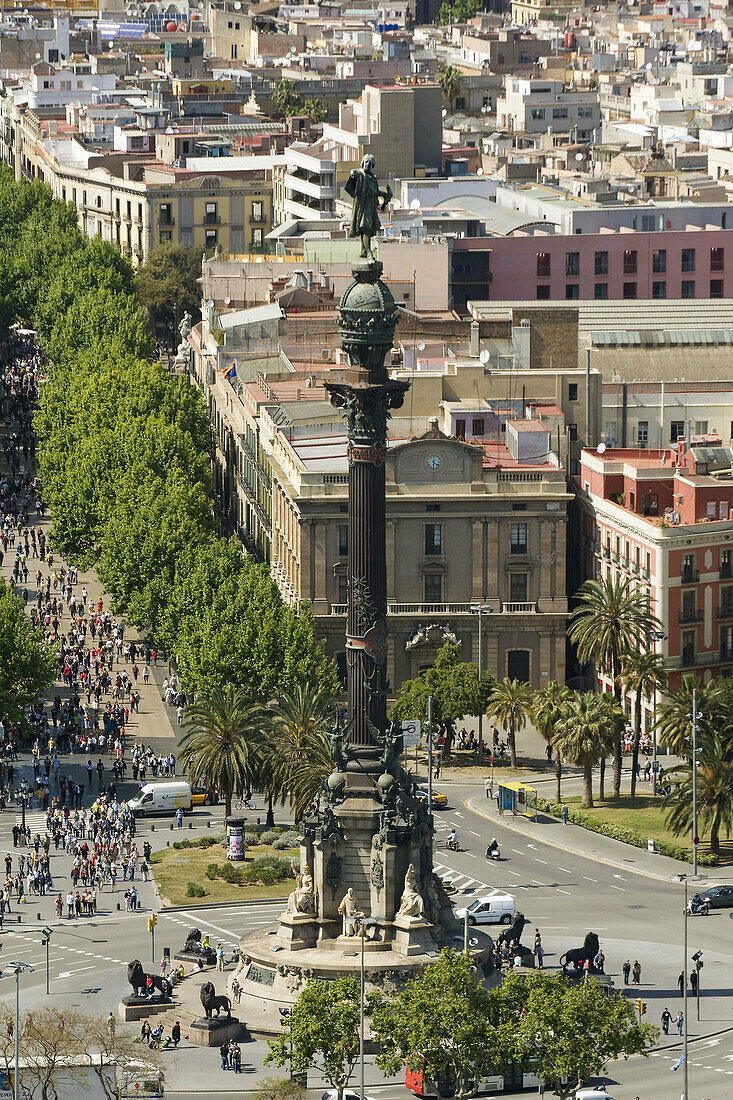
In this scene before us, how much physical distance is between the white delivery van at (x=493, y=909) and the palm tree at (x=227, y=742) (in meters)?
18.4

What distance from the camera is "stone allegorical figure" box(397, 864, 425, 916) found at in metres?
111

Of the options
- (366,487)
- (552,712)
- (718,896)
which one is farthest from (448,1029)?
(552,712)

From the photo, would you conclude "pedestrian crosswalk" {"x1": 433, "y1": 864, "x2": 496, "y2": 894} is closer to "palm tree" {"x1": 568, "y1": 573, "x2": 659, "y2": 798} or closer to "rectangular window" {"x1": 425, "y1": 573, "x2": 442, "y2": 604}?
"palm tree" {"x1": 568, "y1": 573, "x2": 659, "y2": 798}

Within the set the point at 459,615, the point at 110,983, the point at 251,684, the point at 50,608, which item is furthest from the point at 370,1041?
the point at 50,608

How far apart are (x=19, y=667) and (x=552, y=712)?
86.3 feet

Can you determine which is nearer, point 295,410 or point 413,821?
point 413,821

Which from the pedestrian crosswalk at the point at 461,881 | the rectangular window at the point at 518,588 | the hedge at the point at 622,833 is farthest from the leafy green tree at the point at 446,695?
the pedestrian crosswalk at the point at 461,881

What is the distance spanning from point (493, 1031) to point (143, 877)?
36.9 meters

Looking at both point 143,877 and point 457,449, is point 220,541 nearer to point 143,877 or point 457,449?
point 457,449

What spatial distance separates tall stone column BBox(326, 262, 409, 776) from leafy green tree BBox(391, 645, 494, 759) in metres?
39.2

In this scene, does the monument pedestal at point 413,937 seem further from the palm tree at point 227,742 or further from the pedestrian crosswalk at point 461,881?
the palm tree at point 227,742

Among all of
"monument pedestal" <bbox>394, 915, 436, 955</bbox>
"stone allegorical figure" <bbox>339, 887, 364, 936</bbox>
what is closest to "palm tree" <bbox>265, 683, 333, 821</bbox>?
"stone allegorical figure" <bbox>339, 887, 364, 936</bbox>

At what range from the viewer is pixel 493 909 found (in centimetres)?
12406

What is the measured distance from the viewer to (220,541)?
552ft
